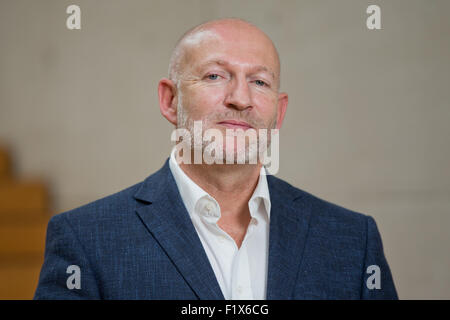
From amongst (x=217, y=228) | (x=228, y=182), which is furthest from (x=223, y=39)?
(x=217, y=228)

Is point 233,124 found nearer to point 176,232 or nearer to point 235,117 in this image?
point 235,117

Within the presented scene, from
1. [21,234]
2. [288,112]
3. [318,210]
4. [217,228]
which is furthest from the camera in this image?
[21,234]

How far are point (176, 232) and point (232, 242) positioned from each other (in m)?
0.18

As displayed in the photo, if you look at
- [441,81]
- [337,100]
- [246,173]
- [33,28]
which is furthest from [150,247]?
[33,28]

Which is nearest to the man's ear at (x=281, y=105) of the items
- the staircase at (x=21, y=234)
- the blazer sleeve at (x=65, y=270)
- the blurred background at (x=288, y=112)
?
the blazer sleeve at (x=65, y=270)

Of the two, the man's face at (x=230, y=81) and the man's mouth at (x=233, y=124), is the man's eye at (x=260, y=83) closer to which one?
the man's face at (x=230, y=81)

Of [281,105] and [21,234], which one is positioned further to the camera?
[21,234]

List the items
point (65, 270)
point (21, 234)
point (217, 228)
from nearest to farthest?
1. point (65, 270)
2. point (217, 228)
3. point (21, 234)

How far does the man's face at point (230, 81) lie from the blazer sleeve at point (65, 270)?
0.48 metres

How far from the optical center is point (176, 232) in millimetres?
1442

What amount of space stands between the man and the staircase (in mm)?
1870

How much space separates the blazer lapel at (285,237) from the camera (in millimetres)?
1425

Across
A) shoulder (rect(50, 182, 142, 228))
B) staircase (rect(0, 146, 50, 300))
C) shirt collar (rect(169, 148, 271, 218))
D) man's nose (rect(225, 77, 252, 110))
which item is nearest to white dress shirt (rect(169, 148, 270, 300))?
shirt collar (rect(169, 148, 271, 218))

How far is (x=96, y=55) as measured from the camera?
10.9ft
